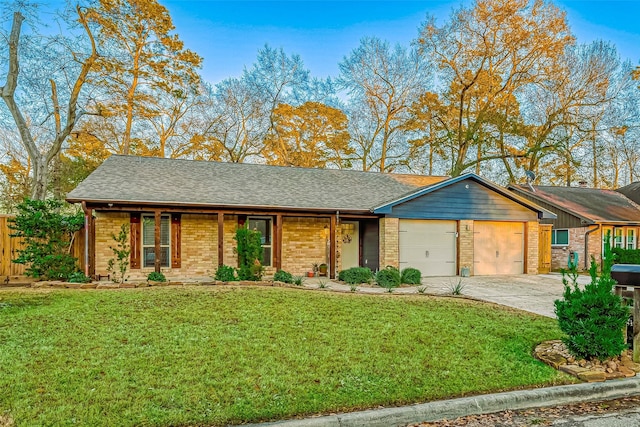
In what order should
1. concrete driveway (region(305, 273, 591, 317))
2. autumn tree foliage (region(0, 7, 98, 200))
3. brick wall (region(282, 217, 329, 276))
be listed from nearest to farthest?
concrete driveway (region(305, 273, 591, 317)) < brick wall (region(282, 217, 329, 276)) < autumn tree foliage (region(0, 7, 98, 200))

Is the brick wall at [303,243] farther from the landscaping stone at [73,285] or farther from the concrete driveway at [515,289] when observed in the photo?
the landscaping stone at [73,285]

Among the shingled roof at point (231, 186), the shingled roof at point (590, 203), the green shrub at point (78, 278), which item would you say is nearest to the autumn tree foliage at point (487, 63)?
the shingled roof at point (590, 203)

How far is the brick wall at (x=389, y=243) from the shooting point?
44.5 ft

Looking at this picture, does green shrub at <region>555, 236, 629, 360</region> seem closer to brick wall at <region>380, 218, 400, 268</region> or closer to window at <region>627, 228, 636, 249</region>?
brick wall at <region>380, 218, 400, 268</region>

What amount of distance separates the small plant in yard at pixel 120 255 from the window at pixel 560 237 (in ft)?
61.1

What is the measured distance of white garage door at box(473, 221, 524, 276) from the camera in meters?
14.8

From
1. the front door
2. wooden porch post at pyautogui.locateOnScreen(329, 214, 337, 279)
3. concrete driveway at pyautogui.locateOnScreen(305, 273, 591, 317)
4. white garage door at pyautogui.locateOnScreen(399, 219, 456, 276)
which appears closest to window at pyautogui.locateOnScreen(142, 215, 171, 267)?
concrete driveway at pyautogui.locateOnScreen(305, 273, 591, 317)

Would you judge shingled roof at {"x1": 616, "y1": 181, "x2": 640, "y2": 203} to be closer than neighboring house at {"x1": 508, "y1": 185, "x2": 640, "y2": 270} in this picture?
No

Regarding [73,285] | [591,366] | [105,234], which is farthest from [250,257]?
[591,366]

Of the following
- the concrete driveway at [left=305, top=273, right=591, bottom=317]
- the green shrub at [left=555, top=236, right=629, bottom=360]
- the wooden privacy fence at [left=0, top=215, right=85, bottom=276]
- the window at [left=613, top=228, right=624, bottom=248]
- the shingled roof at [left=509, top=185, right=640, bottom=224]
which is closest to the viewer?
the green shrub at [left=555, top=236, right=629, bottom=360]

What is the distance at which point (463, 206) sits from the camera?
1448cm

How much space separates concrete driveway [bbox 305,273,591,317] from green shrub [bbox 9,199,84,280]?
22.0ft

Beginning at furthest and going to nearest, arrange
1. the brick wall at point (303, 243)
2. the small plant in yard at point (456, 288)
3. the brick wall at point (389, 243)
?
the brick wall at point (303, 243) → the brick wall at point (389, 243) → the small plant in yard at point (456, 288)

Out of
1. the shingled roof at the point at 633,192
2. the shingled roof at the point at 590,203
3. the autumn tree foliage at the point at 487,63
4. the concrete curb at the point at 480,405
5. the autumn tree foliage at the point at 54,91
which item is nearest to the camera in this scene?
the concrete curb at the point at 480,405
